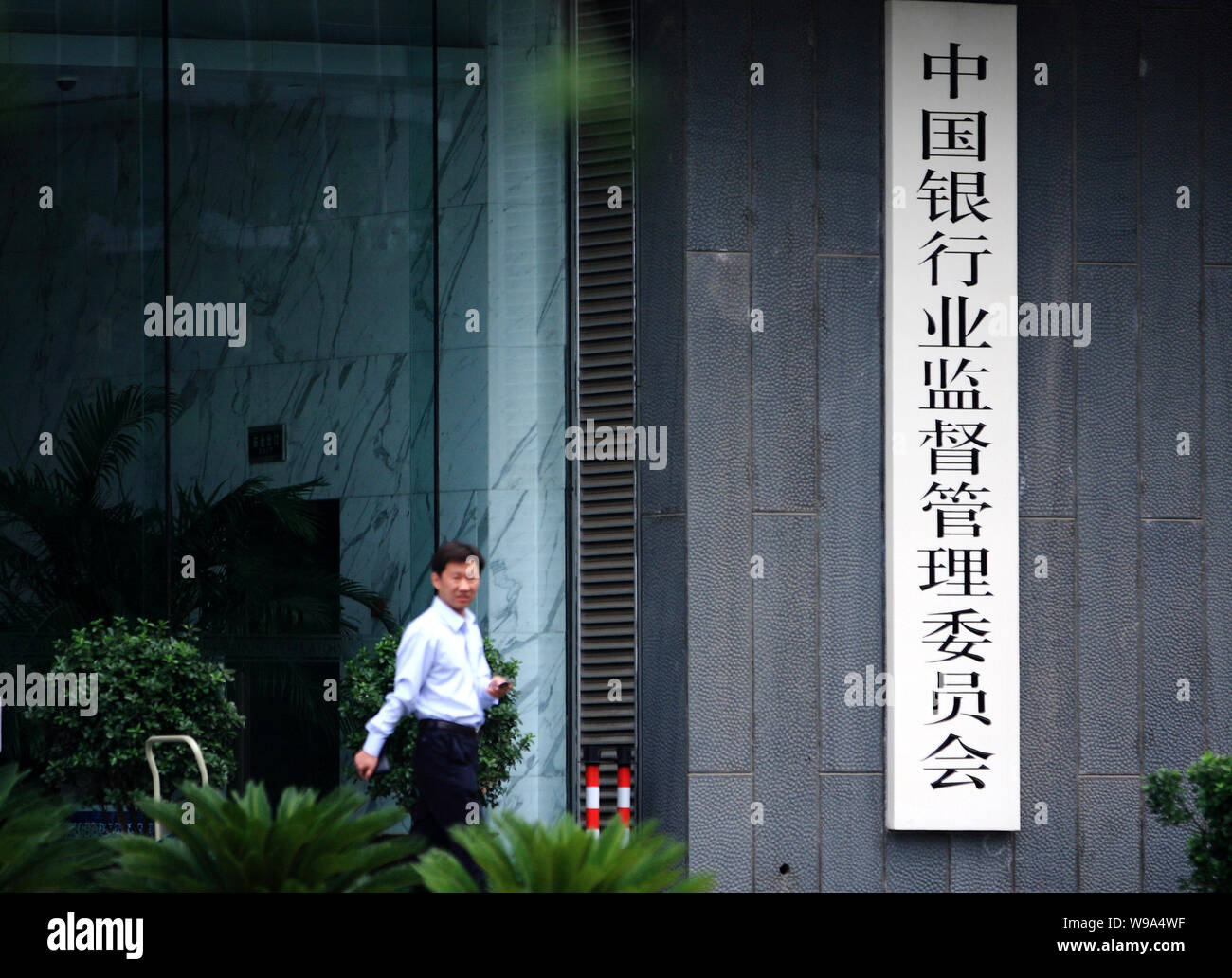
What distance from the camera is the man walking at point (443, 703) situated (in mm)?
7781

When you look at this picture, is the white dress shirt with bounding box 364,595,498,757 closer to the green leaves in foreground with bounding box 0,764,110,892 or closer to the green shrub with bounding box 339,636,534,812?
the green shrub with bounding box 339,636,534,812

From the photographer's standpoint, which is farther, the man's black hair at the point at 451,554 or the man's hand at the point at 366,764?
the man's black hair at the point at 451,554

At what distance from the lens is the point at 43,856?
619 cm

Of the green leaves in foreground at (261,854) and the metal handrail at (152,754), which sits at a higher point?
the metal handrail at (152,754)

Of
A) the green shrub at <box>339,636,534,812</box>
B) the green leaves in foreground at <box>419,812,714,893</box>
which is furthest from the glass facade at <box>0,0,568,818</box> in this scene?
the green leaves in foreground at <box>419,812,714,893</box>

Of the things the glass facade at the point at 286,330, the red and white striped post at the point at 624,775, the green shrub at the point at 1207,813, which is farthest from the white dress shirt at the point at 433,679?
the green shrub at the point at 1207,813

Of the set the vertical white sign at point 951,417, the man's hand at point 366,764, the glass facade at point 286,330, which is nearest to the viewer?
the man's hand at point 366,764

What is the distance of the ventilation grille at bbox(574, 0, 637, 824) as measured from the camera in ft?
32.3

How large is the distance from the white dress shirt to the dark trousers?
0.10 metres

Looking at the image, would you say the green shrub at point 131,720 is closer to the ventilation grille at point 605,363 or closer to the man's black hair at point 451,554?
the man's black hair at point 451,554

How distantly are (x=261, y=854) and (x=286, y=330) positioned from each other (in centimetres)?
480

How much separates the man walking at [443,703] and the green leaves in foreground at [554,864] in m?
1.81

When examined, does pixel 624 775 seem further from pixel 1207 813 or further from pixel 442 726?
pixel 1207 813
